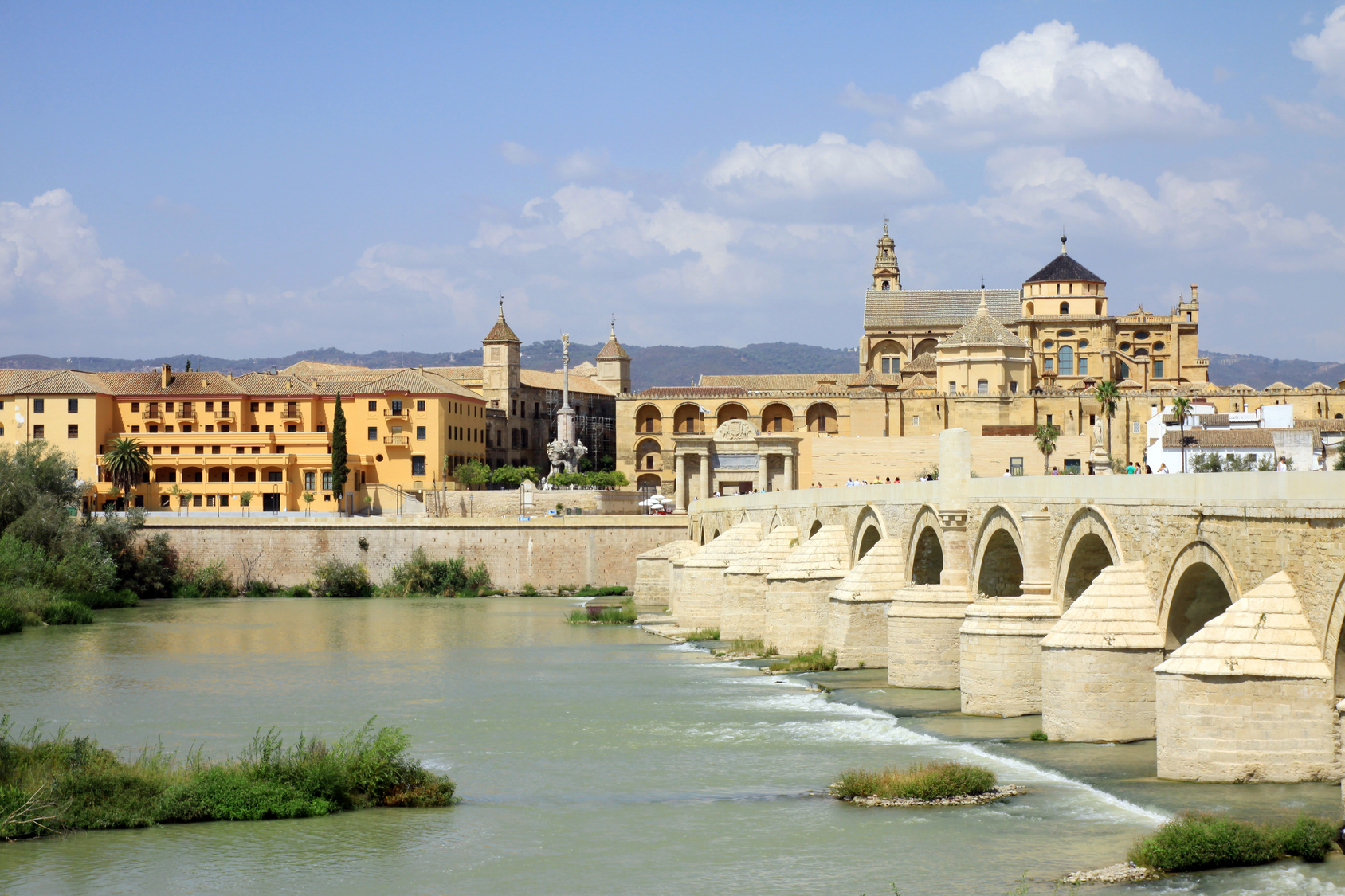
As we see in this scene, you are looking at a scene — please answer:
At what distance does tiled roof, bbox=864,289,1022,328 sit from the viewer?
303ft

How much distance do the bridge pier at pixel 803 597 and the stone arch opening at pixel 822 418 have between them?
164ft

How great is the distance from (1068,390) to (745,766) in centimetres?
6255

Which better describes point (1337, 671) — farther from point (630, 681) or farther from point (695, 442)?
point (695, 442)

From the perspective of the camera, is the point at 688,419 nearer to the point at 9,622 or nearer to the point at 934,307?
the point at 934,307

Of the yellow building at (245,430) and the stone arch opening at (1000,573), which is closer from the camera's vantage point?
the stone arch opening at (1000,573)

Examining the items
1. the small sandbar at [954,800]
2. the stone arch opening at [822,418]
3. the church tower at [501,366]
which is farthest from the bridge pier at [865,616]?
the church tower at [501,366]

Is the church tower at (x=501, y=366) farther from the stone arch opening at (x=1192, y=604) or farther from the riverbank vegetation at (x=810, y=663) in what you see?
the stone arch opening at (x=1192, y=604)

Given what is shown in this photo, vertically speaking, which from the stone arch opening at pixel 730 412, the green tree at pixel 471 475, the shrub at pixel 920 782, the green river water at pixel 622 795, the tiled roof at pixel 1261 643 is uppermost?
the stone arch opening at pixel 730 412

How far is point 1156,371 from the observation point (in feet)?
284

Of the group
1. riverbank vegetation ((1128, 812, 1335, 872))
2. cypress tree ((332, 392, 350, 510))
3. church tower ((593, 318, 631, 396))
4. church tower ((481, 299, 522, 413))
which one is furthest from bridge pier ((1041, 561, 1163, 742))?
church tower ((593, 318, 631, 396))

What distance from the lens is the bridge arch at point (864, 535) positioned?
34.7m

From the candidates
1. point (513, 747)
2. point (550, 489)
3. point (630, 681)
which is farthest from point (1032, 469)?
point (513, 747)

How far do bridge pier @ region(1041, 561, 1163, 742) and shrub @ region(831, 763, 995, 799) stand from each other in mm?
2231

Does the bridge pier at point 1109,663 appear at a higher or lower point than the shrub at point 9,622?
higher
